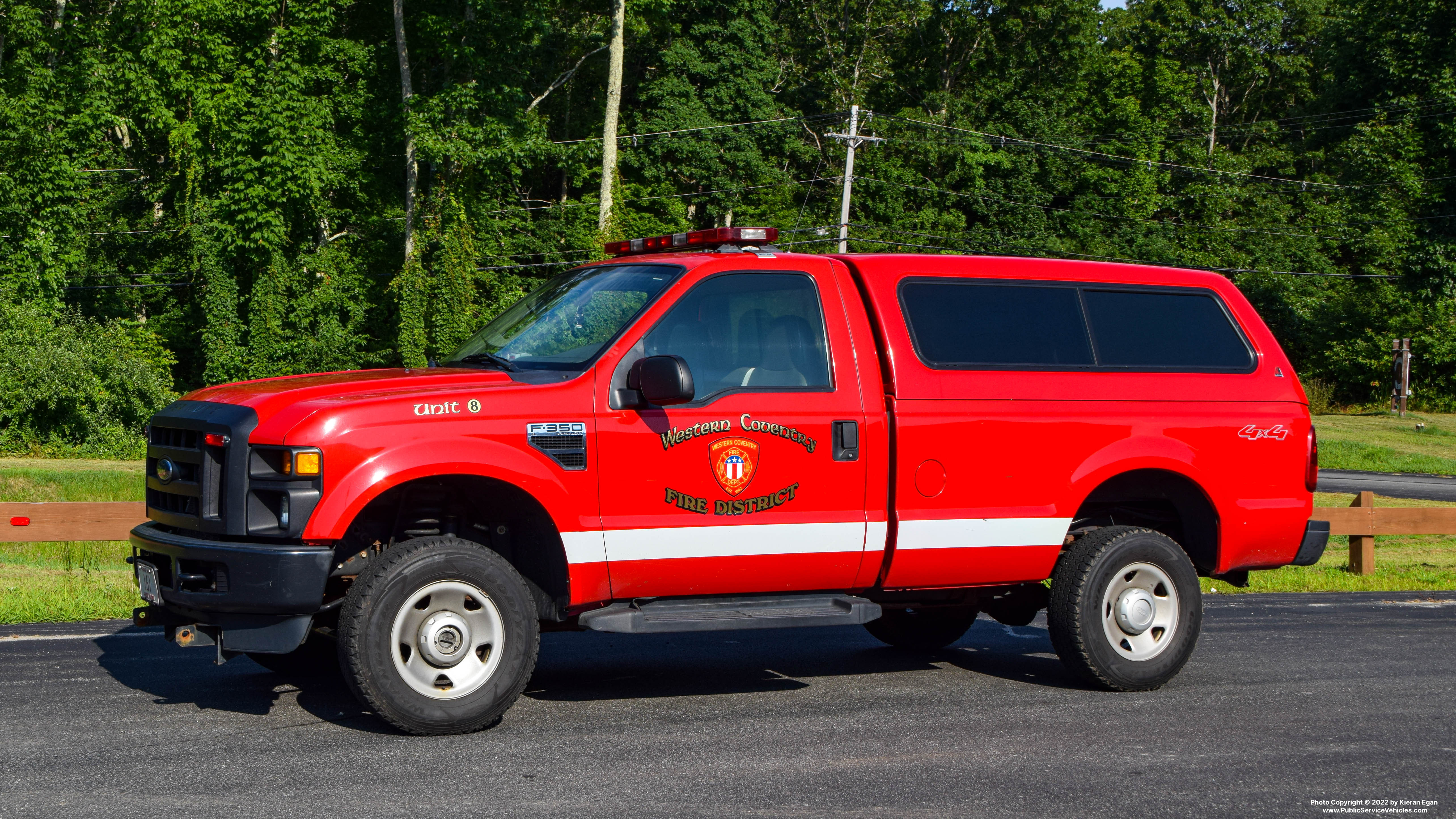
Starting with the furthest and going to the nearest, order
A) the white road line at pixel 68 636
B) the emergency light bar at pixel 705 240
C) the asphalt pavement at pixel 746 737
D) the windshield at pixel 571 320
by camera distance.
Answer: the white road line at pixel 68 636
the emergency light bar at pixel 705 240
the windshield at pixel 571 320
the asphalt pavement at pixel 746 737

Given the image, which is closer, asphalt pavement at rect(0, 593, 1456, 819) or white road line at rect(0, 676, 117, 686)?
asphalt pavement at rect(0, 593, 1456, 819)

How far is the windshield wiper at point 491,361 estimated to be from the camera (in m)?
6.50

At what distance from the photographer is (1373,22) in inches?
2132

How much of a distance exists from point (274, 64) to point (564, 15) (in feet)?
35.2

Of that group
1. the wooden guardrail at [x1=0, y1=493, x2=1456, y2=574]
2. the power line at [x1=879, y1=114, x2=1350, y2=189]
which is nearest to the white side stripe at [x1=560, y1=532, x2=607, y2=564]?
the wooden guardrail at [x1=0, y1=493, x2=1456, y2=574]

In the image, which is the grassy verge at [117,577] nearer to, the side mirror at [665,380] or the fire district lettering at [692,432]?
the fire district lettering at [692,432]

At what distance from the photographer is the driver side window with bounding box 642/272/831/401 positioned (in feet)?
21.1

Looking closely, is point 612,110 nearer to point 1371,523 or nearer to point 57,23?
point 57,23

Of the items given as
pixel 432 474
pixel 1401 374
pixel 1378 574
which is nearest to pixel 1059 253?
pixel 1401 374

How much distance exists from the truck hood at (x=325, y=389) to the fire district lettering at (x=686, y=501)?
35.0 inches

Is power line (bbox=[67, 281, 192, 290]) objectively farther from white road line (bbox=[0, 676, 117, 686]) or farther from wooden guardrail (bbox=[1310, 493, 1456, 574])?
white road line (bbox=[0, 676, 117, 686])

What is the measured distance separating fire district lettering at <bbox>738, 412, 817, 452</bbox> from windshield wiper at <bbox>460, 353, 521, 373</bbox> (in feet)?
3.61

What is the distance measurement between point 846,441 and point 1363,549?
8.29 meters

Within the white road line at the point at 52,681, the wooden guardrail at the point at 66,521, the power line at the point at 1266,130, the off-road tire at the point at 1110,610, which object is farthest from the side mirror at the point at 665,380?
the power line at the point at 1266,130
